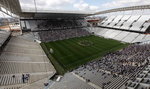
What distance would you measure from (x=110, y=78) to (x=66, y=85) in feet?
24.7

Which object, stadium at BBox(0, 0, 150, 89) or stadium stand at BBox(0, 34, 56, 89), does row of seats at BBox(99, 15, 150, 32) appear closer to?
stadium at BBox(0, 0, 150, 89)

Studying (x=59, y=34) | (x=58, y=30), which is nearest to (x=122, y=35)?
(x=59, y=34)

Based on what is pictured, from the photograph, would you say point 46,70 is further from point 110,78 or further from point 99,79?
point 110,78

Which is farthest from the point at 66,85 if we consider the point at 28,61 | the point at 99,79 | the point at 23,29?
the point at 23,29

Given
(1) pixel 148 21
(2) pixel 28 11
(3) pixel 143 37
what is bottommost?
(3) pixel 143 37

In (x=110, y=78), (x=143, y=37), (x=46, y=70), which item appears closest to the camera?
(x=110, y=78)

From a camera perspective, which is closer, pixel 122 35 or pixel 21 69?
pixel 21 69

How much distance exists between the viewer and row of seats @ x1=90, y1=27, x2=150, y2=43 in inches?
2052

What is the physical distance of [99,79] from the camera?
2212 centimetres

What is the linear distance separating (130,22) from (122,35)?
10650 mm

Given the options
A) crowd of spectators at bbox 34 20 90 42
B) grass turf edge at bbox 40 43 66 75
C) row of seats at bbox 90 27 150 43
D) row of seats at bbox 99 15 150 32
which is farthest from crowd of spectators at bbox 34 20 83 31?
grass turf edge at bbox 40 43 66 75

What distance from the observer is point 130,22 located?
64.6 metres

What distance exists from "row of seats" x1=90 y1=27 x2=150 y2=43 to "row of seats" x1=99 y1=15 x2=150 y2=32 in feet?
11.3

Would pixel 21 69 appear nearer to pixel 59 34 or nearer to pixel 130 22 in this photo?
pixel 59 34
